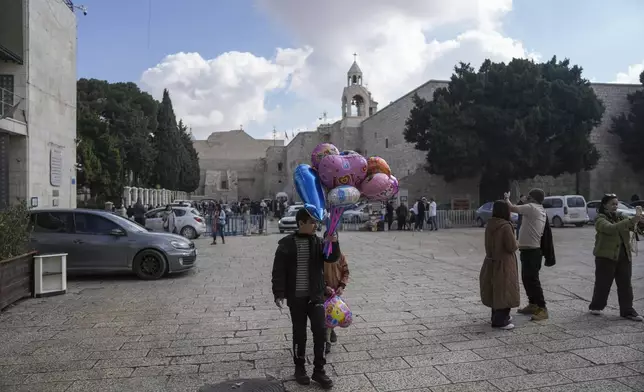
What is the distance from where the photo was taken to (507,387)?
4004mm

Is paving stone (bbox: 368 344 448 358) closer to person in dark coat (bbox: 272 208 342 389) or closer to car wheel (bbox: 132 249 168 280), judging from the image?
person in dark coat (bbox: 272 208 342 389)

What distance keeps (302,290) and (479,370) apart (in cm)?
182

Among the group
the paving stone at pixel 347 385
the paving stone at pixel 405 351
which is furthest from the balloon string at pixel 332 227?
the paving stone at pixel 405 351

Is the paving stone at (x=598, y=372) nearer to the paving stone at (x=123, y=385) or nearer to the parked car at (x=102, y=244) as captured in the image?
the paving stone at (x=123, y=385)

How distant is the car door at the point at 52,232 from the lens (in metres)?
9.32

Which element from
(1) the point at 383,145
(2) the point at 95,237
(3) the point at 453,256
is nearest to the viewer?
(2) the point at 95,237

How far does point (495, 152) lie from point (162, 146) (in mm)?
33134

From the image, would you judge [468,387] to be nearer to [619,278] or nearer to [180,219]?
[619,278]

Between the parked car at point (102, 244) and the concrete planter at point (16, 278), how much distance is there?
1592 millimetres

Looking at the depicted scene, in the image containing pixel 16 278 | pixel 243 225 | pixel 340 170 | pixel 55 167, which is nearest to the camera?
pixel 340 170

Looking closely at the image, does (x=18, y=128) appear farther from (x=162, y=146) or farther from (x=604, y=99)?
(x=604, y=99)

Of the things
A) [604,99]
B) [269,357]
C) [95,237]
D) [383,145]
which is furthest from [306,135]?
[269,357]

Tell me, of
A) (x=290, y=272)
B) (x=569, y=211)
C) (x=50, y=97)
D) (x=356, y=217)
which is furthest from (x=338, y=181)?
(x=569, y=211)

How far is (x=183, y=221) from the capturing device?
65.0 feet
